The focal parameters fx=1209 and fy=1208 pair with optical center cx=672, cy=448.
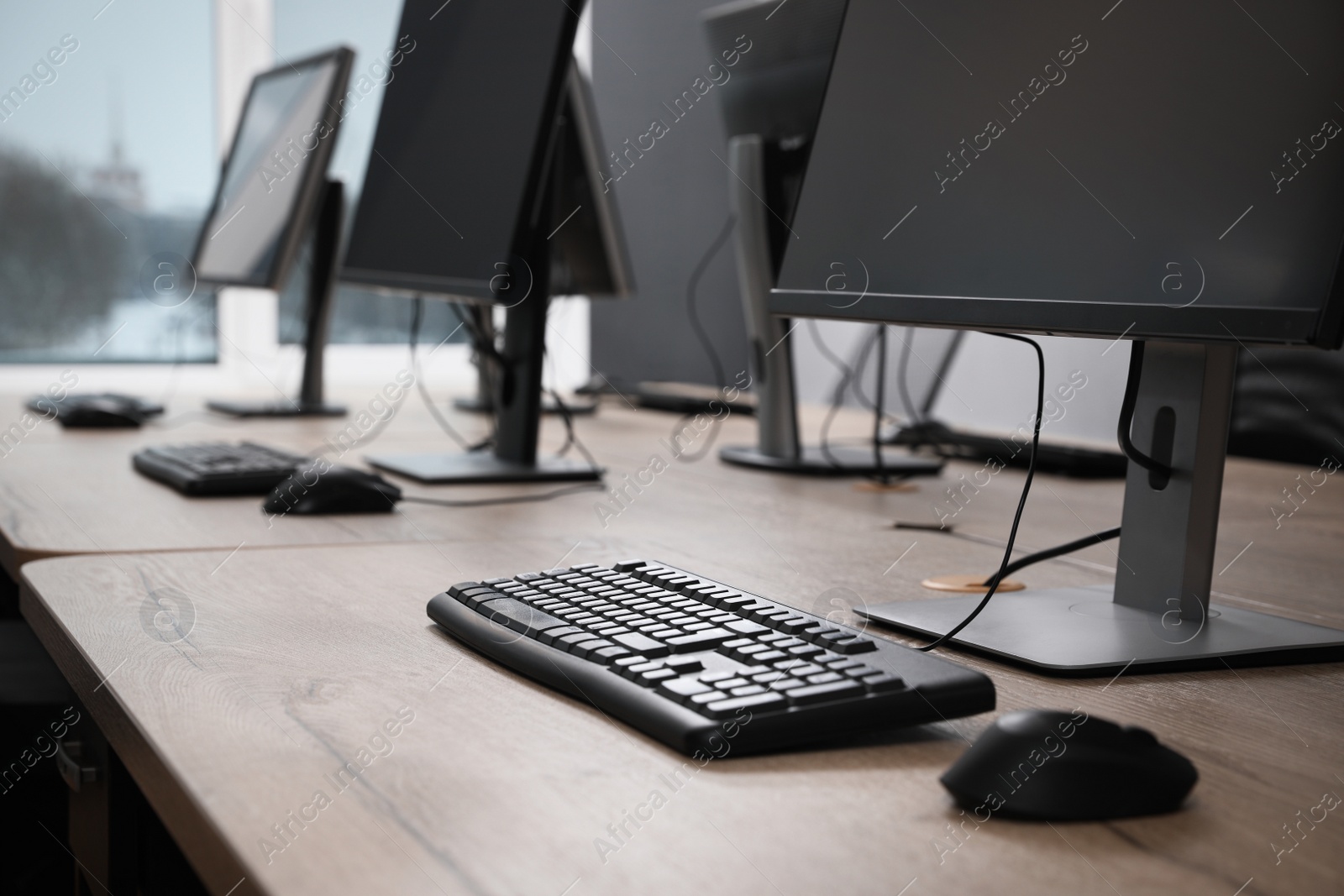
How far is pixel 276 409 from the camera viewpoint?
2.41 meters

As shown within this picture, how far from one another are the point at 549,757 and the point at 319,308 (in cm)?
205

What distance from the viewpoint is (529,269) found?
4.86 feet

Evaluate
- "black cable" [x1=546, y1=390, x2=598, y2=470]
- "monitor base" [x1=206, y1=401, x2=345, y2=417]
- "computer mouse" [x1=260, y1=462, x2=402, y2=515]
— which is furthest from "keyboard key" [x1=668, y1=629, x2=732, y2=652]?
"monitor base" [x1=206, y1=401, x2=345, y2=417]

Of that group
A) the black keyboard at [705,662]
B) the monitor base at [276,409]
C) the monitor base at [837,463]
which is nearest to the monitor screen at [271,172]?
the monitor base at [276,409]

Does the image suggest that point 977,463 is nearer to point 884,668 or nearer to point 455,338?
point 884,668

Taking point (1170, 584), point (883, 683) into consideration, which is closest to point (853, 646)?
point (883, 683)

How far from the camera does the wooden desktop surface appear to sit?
0.44 metres

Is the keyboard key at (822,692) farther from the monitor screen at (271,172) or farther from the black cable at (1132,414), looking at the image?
the monitor screen at (271,172)

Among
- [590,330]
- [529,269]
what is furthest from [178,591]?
[590,330]

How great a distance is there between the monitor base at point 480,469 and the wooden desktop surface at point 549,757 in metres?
0.46

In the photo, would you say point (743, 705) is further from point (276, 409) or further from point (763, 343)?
point (276, 409)

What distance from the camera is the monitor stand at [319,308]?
7.98ft

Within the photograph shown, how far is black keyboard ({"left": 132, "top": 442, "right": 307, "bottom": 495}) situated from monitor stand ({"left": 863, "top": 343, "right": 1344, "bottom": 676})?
84 cm

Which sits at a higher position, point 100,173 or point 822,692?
point 100,173
